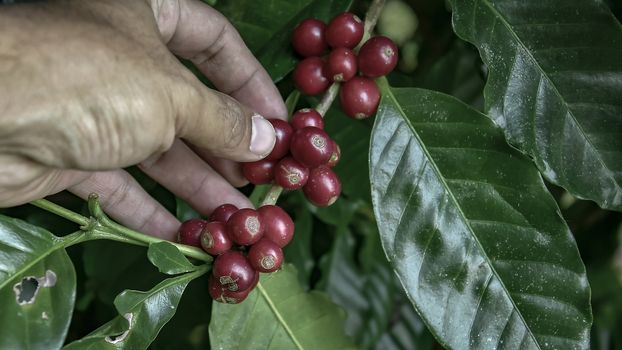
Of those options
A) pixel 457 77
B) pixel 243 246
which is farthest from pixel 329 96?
pixel 457 77

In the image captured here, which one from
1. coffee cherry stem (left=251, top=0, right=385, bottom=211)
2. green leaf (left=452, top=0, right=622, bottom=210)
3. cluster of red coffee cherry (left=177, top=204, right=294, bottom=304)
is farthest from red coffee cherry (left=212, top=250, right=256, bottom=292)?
green leaf (left=452, top=0, right=622, bottom=210)

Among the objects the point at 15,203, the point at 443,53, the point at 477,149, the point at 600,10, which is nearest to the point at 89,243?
the point at 15,203

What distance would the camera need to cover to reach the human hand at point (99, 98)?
84 centimetres

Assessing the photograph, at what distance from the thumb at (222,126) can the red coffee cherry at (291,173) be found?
3cm

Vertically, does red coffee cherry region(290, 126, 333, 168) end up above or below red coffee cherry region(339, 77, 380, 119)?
below

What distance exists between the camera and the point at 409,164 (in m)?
1.15

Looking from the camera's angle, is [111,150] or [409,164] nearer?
[111,150]

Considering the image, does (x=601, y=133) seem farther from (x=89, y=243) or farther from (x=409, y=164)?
(x=89, y=243)

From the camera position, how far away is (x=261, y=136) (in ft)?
3.62

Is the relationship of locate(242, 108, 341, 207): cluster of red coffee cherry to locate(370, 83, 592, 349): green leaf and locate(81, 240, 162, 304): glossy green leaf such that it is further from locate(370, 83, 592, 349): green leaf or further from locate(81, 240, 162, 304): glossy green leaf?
locate(81, 240, 162, 304): glossy green leaf

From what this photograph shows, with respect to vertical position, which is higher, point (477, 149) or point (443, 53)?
point (477, 149)

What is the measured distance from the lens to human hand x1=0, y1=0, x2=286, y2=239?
0.84 metres

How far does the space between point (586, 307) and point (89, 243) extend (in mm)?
969

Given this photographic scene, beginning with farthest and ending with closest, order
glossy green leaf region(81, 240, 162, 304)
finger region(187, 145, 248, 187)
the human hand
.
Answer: glossy green leaf region(81, 240, 162, 304) < finger region(187, 145, 248, 187) < the human hand
